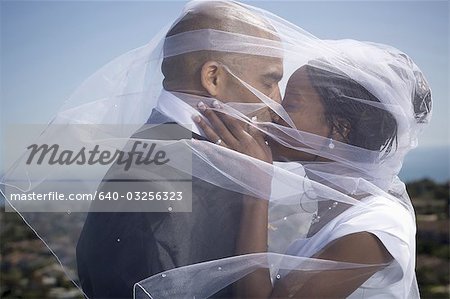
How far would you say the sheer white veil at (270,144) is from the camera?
1.41 metres

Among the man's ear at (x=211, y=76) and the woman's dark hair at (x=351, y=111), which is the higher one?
the man's ear at (x=211, y=76)

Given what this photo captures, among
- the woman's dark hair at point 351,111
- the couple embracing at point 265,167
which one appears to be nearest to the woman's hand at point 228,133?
the couple embracing at point 265,167

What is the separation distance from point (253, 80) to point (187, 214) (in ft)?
→ 1.09

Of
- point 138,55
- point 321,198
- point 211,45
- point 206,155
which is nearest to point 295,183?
point 321,198

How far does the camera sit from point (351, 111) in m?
1.46

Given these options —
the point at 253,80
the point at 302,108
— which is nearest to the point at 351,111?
the point at 302,108

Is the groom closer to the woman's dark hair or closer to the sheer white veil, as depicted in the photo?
the sheer white veil

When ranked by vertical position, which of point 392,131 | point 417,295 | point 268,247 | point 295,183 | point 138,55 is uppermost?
point 138,55

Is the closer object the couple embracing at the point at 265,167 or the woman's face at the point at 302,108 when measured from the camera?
the couple embracing at the point at 265,167

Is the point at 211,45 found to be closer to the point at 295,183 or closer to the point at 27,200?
the point at 295,183

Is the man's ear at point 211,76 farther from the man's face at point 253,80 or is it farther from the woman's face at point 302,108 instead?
the woman's face at point 302,108

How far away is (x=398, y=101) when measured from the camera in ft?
4.85

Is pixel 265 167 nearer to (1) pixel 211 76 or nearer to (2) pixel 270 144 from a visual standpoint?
(2) pixel 270 144

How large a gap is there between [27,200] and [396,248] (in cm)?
84
